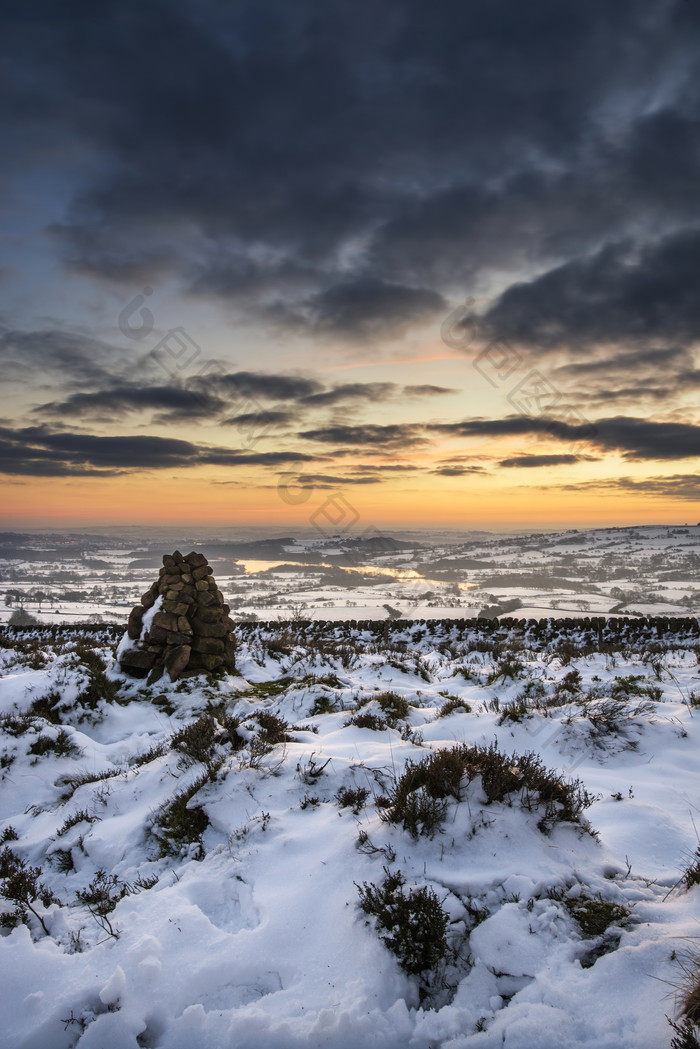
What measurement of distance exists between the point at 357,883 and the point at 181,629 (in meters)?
8.32

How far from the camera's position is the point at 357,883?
3.36m

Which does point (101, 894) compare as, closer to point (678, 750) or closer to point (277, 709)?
point (277, 709)

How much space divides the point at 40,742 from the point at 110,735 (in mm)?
1382

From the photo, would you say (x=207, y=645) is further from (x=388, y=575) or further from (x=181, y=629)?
(x=388, y=575)

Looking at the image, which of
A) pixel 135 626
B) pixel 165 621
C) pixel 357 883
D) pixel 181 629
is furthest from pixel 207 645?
pixel 357 883

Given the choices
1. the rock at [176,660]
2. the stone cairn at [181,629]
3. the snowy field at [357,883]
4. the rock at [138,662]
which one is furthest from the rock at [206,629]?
the snowy field at [357,883]

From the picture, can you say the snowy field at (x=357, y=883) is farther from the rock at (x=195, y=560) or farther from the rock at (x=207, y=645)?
the rock at (x=195, y=560)

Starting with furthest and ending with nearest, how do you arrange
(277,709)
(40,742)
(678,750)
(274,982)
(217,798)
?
(277,709), (40,742), (678,750), (217,798), (274,982)

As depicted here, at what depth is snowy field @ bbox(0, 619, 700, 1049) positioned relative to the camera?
2.54 metres

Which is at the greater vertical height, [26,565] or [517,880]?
[517,880]

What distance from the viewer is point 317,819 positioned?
434cm

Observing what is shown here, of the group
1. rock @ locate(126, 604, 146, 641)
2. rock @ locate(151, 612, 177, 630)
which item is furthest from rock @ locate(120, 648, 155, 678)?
rock @ locate(151, 612, 177, 630)

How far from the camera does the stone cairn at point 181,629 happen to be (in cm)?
1060

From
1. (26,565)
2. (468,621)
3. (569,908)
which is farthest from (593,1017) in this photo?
(26,565)
